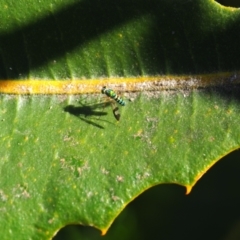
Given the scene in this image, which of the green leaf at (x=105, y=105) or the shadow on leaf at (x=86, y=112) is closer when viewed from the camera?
the green leaf at (x=105, y=105)

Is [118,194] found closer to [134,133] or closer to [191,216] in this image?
[134,133]

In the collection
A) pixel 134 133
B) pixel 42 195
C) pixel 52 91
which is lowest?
pixel 42 195

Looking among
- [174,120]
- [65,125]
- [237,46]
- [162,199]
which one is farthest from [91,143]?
[162,199]

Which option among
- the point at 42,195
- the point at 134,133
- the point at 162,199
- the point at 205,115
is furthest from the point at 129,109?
the point at 162,199

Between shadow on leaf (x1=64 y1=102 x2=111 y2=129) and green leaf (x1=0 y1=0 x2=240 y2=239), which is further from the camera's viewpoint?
shadow on leaf (x1=64 y1=102 x2=111 y2=129)

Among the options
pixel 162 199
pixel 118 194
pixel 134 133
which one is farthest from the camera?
pixel 162 199

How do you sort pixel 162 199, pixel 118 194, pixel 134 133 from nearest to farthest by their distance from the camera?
1. pixel 118 194
2. pixel 134 133
3. pixel 162 199

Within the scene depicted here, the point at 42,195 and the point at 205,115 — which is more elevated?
the point at 205,115

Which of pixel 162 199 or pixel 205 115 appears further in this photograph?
pixel 162 199
